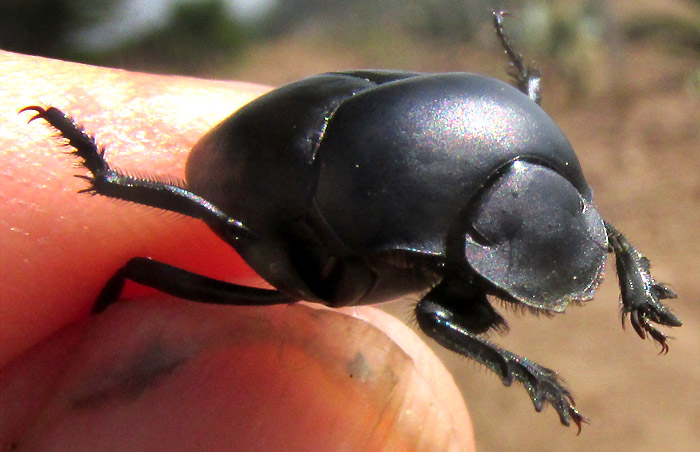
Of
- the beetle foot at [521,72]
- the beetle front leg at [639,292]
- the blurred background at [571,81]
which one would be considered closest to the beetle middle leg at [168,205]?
the blurred background at [571,81]

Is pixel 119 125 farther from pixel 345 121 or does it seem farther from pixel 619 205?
pixel 619 205

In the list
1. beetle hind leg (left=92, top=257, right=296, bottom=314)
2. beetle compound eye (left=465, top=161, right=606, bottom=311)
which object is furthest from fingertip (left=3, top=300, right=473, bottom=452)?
beetle compound eye (left=465, top=161, right=606, bottom=311)

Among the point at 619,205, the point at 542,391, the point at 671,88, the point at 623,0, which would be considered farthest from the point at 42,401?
the point at 623,0

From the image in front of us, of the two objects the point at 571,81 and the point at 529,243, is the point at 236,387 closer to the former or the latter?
the point at 529,243

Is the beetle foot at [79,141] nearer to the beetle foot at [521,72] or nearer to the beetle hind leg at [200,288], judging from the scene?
the beetle hind leg at [200,288]

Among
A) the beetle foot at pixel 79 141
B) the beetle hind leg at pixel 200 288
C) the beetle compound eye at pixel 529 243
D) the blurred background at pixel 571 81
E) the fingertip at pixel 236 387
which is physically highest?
the beetle foot at pixel 79 141

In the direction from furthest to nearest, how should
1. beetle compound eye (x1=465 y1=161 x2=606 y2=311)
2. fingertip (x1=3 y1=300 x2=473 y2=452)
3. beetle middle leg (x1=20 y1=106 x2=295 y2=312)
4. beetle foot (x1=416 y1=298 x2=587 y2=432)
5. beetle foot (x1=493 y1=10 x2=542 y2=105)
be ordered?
beetle foot (x1=493 y1=10 x2=542 y2=105), fingertip (x1=3 y1=300 x2=473 y2=452), beetle middle leg (x1=20 y1=106 x2=295 y2=312), beetle compound eye (x1=465 y1=161 x2=606 y2=311), beetle foot (x1=416 y1=298 x2=587 y2=432)

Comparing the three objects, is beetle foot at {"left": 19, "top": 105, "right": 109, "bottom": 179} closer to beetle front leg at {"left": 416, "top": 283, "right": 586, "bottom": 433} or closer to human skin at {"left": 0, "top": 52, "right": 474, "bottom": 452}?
human skin at {"left": 0, "top": 52, "right": 474, "bottom": 452}
